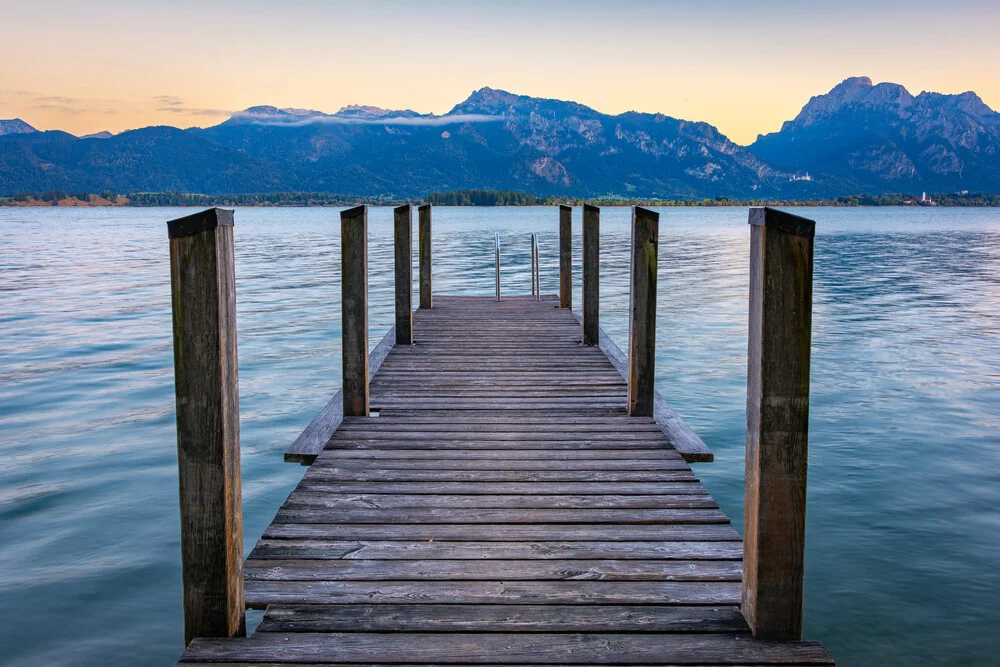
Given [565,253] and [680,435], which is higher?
[565,253]

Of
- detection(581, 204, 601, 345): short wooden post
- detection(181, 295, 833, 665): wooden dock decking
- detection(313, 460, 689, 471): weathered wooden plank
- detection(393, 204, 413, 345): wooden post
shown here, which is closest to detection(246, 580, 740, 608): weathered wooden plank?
detection(181, 295, 833, 665): wooden dock decking

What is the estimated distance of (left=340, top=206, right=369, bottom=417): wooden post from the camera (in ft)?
19.2

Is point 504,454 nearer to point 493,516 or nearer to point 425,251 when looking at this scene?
point 493,516

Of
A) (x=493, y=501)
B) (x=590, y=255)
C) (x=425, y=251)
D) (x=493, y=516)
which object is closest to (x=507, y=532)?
(x=493, y=516)

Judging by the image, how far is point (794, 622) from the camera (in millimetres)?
3016

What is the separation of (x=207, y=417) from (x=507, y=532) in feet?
5.42

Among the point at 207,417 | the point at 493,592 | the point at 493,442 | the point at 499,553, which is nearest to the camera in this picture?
the point at 207,417

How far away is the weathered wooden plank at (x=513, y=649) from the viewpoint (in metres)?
2.89

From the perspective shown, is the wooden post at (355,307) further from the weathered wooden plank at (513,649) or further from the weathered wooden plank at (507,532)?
the weathered wooden plank at (513,649)

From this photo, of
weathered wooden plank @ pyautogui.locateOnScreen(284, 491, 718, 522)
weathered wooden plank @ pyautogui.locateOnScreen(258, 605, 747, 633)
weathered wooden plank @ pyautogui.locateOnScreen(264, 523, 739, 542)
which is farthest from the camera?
weathered wooden plank @ pyautogui.locateOnScreen(284, 491, 718, 522)

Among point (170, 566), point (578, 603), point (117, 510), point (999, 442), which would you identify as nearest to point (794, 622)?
point (578, 603)

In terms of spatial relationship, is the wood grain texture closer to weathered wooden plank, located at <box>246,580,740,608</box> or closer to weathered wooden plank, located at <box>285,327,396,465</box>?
weathered wooden plank, located at <box>285,327,396,465</box>

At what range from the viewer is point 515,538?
155 inches

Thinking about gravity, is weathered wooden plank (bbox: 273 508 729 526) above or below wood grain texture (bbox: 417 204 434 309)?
below
